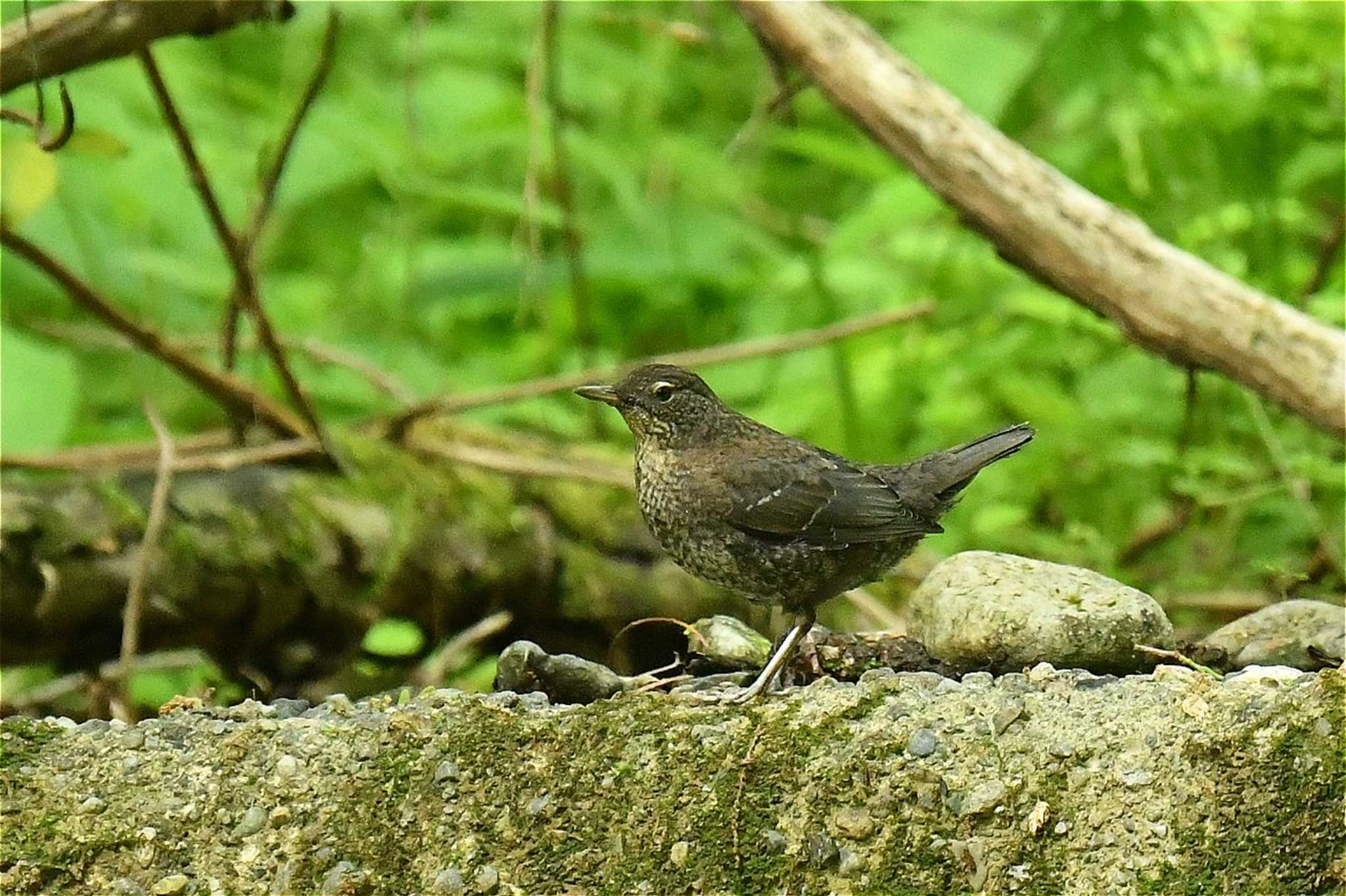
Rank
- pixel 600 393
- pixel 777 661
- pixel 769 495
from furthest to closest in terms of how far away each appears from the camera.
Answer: pixel 600 393, pixel 769 495, pixel 777 661

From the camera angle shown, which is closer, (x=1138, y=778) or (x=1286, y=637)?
(x=1138, y=778)

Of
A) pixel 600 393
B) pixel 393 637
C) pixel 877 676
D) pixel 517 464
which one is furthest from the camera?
pixel 517 464

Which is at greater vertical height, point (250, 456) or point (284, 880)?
point (284, 880)

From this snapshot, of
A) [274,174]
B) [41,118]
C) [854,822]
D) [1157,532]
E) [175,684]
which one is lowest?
[175,684]

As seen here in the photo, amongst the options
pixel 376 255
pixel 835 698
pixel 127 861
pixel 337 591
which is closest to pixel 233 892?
pixel 127 861

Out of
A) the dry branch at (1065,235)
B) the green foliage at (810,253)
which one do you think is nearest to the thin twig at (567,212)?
the green foliage at (810,253)

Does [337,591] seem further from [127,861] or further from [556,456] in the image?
[127,861]

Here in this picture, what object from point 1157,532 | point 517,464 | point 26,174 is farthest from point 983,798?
point 1157,532

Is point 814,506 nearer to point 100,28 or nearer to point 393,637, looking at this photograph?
point 393,637

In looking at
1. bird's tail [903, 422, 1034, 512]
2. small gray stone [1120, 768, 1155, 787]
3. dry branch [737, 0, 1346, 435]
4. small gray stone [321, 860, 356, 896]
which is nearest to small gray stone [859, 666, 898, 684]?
small gray stone [1120, 768, 1155, 787]

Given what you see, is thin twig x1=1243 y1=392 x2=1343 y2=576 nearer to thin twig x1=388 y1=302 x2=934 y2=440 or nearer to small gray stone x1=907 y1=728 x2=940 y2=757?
thin twig x1=388 y1=302 x2=934 y2=440

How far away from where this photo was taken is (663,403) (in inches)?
153

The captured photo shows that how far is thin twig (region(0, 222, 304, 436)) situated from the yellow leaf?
0.27 m

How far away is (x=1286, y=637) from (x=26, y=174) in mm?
3114
